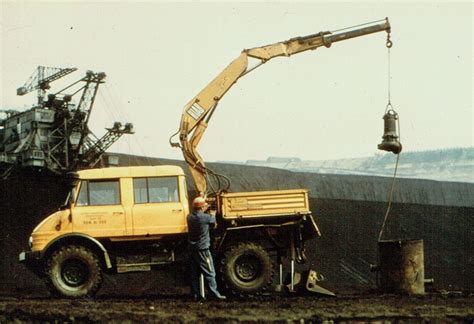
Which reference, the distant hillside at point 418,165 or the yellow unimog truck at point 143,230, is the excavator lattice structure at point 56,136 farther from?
the distant hillside at point 418,165

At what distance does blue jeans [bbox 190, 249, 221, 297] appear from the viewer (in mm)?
13039

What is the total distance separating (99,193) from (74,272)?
1572 mm

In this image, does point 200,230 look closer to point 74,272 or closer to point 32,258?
point 74,272

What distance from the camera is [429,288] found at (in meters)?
15.9

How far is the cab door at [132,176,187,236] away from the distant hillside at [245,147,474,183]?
68061 mm

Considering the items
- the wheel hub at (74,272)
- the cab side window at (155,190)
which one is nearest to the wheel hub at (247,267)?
the cab side window at (155,190)

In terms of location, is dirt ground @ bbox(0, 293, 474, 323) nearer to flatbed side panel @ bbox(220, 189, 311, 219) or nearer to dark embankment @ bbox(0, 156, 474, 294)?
flatbed side panel @ bbox(220, 189, 311, 219)

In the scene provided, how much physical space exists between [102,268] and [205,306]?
9.79ft

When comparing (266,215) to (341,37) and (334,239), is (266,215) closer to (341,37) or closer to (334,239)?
(341,37)

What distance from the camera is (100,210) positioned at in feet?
46.0

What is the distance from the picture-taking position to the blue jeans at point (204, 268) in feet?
42.8

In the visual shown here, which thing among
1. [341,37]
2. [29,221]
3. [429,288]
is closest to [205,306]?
[429,288]

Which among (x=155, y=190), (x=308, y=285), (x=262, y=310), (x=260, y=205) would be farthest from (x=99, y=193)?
(x=262, y=310)

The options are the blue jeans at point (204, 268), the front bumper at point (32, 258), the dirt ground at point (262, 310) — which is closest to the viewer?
the dirt ground at point (262, 310)
